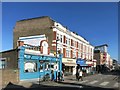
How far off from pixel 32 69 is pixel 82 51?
95.4 feet

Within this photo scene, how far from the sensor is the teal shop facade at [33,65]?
1142 inches

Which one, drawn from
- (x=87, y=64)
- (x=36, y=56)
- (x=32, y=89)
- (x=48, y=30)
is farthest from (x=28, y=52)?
(x=87, y=64)

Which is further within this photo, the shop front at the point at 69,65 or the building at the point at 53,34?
the shop front at the point at 69,65

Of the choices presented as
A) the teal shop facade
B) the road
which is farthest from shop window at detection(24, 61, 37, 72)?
the road

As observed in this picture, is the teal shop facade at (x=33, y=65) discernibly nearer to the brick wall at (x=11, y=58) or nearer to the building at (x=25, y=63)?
the building at (x=25, y=63)

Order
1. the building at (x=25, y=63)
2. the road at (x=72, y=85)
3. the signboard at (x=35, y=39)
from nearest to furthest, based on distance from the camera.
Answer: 1. the road at (x=72, y=85)
2. the building at (x=25, y=63)
3. the signboard at (x=35, y=39)

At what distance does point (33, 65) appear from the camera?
3241 cm

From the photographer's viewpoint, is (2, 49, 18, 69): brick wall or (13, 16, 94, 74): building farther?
(13, 16, 94, 74): building

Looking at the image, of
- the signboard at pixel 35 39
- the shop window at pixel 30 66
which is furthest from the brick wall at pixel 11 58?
the signboard at pixel 35 39

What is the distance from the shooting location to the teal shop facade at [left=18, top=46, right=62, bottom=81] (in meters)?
29.0

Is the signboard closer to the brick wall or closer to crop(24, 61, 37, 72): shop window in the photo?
crop(24, 61, 37, 72): shop window

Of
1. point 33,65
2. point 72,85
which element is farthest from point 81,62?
point 72,85

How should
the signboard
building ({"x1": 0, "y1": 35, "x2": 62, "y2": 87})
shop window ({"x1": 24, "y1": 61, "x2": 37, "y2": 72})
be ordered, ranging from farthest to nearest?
the signboard < shop window ({"x1": 24, "y1": 61, "x2": 37, "y2": 72}) < building ({"x1": 0, "y1": 35, "x2": 62, "y2": 87})

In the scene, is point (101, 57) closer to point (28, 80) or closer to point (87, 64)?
point (87, 64)
